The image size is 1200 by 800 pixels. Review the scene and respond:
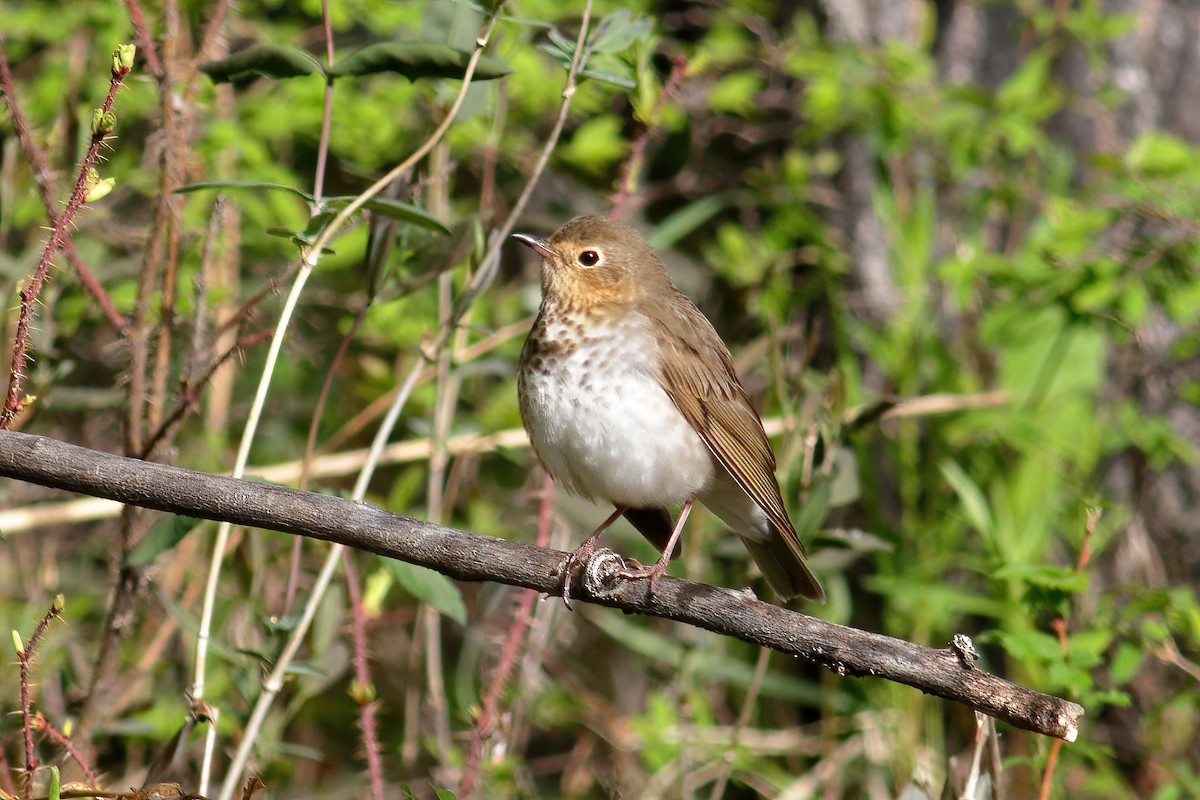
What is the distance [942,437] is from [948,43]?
1.78 meters

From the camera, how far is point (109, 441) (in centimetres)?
442

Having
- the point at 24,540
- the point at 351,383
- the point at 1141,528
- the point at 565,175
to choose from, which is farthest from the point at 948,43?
the point at 24,540

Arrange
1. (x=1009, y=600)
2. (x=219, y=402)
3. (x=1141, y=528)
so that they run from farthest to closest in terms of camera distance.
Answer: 1. (x=1141, y=528)
2. (x=219, y=402)
3. (x=1009, y=600)

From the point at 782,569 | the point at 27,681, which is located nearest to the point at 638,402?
the point at 782,569

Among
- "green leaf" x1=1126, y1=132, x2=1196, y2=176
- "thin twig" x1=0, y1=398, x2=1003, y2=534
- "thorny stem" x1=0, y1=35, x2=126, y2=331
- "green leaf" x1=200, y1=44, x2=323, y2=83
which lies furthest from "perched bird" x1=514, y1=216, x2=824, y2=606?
"green leaf" x1=1126, y1=132, x2=1196, y2=176

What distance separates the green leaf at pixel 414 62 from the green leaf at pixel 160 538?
0.94 m

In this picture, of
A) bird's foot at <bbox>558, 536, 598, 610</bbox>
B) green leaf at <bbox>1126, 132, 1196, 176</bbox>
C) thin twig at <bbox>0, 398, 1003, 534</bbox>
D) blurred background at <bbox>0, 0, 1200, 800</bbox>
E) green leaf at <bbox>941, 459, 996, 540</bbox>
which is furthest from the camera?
green leaf at <bbox>1126, 132, 1196, 176</bbox>

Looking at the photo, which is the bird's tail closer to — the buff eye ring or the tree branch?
the buff eye ring

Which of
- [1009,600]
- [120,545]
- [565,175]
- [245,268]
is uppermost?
[565,175]

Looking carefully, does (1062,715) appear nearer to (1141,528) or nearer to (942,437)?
(942,437)

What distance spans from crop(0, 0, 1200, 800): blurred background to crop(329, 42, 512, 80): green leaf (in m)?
0.33

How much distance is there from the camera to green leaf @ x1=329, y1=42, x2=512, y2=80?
2.32 meters

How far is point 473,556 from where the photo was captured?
2061 mm

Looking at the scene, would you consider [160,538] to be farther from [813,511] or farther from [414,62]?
[813,511]
